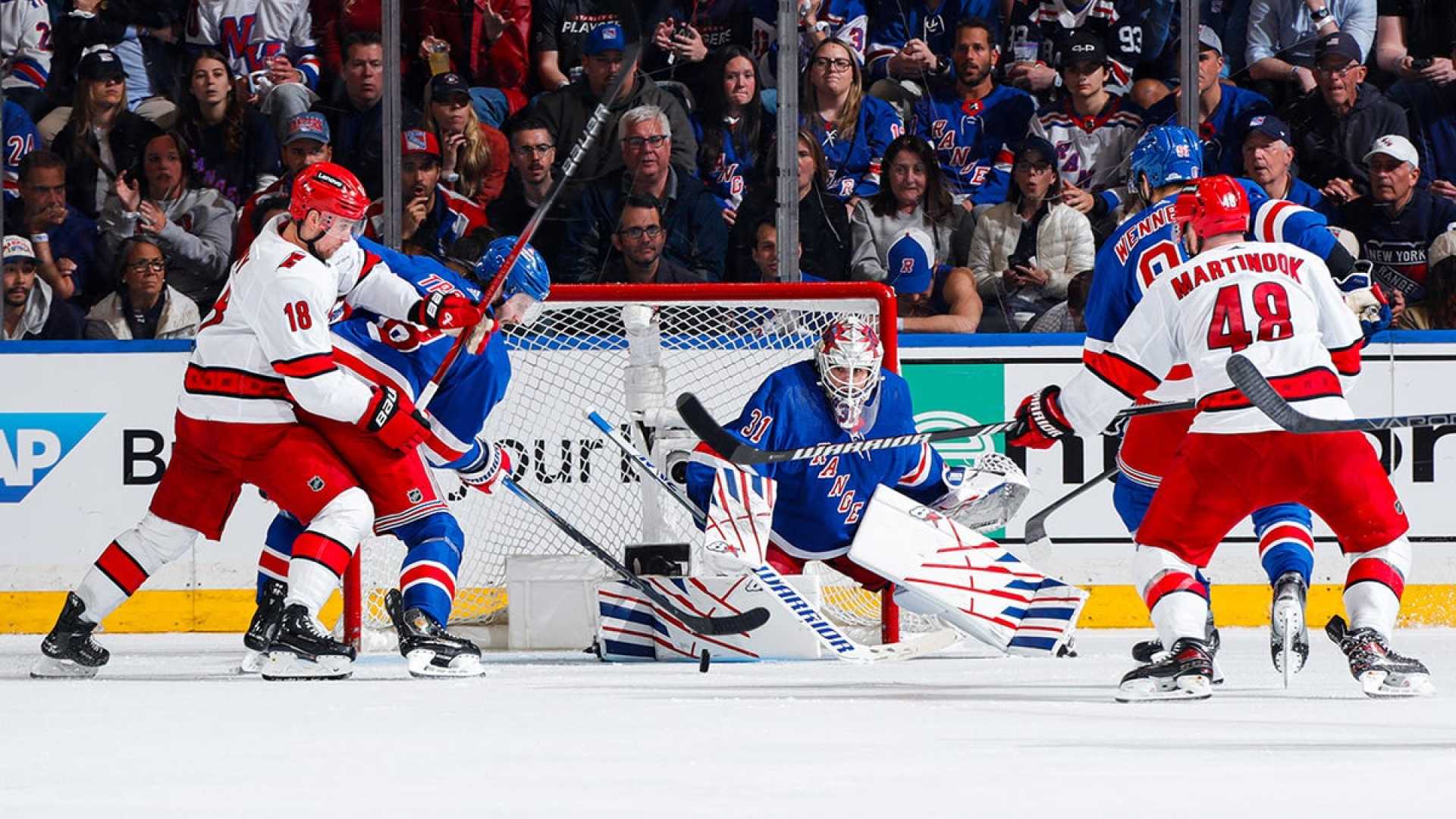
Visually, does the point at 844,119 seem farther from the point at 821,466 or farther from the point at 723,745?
the point at 723,745

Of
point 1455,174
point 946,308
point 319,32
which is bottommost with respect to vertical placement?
point 946,308

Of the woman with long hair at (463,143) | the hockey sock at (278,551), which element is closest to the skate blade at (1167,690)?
the hockey sock at (278,551)

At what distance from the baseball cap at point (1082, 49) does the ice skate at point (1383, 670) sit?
9.63 feet

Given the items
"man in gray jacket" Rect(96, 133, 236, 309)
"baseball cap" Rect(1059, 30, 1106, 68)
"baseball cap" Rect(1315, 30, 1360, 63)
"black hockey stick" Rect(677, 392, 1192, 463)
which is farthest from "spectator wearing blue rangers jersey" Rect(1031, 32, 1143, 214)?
"man in gray jacket" Rect(96, 133, 236, 309)

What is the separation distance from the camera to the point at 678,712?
11.6 feet

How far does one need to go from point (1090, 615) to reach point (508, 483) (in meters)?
1.68

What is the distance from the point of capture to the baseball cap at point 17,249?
19.1 ft

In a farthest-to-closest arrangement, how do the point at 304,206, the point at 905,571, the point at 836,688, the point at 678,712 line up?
the point at 905,571 < the point at 304,206 < the point at 836,688 < the point at 678,712

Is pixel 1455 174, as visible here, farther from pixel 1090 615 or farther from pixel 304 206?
pixel 304 206

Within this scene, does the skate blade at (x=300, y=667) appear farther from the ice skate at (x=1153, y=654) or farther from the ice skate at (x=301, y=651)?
the ice skate at (x=1153, y=654)

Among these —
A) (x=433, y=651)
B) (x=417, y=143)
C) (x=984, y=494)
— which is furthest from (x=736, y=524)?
(x=417, y=143)

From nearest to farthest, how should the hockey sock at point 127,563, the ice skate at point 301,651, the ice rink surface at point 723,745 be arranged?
the ice rink surface at point 723,745 → the ice skate at point 301,651 → the hockey sock at point 127,563

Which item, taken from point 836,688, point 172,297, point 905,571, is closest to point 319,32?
point 172,297

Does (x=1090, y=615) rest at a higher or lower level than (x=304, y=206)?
lower
